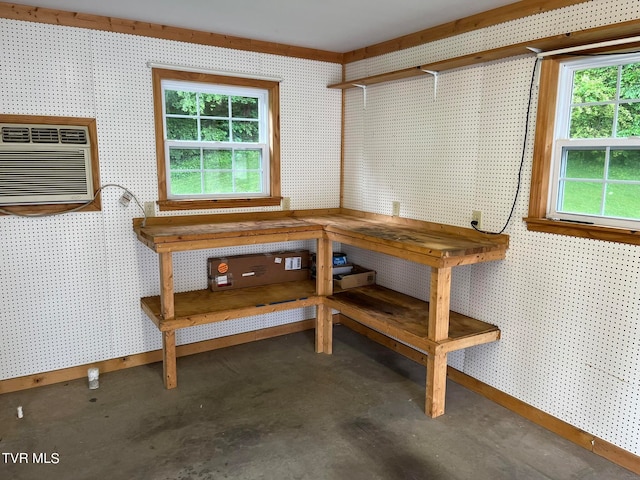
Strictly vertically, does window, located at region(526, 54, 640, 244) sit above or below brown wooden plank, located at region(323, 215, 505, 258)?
above

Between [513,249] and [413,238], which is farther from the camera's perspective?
[413,238]

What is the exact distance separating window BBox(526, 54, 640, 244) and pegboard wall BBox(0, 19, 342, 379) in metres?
2.29

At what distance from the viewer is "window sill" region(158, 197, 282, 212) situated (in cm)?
349

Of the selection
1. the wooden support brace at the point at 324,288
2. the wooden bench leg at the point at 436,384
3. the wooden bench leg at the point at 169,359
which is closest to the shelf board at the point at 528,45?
the wooden support brace at the point at 324,288

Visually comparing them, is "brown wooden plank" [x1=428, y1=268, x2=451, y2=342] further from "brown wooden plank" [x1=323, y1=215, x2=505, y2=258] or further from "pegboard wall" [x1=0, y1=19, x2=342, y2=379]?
"pegboard wall" [x1=0, y1=19, x2=342, y2=379]

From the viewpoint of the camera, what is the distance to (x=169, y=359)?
313 centimetres

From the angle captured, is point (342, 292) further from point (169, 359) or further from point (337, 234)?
point (169, 359)

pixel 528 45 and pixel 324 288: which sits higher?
pixel 528 45

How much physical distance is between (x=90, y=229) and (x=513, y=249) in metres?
2.88

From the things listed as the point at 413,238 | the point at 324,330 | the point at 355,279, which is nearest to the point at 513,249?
the point at 413,238

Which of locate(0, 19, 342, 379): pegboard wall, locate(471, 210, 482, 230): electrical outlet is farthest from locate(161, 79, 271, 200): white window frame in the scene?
locate(471, 210, 482, 230): electrical outlet

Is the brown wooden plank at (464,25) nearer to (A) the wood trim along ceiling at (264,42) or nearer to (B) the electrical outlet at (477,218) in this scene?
(A) the wood trim along ceiling at (264,42)

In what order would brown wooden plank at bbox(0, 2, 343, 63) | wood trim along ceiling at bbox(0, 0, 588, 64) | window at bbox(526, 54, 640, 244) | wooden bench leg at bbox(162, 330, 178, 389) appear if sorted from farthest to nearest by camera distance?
1. wooden bench leg at bbox(162, 330, 178, 389)
2. brown wooden plank at bbox(0, 2, 343, 63)
3. wood trim along ceiling at bbox(0, 0, 588, 64)
4. window at bbox(526, 54, 640, 244)

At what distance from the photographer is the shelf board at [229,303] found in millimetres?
3135
